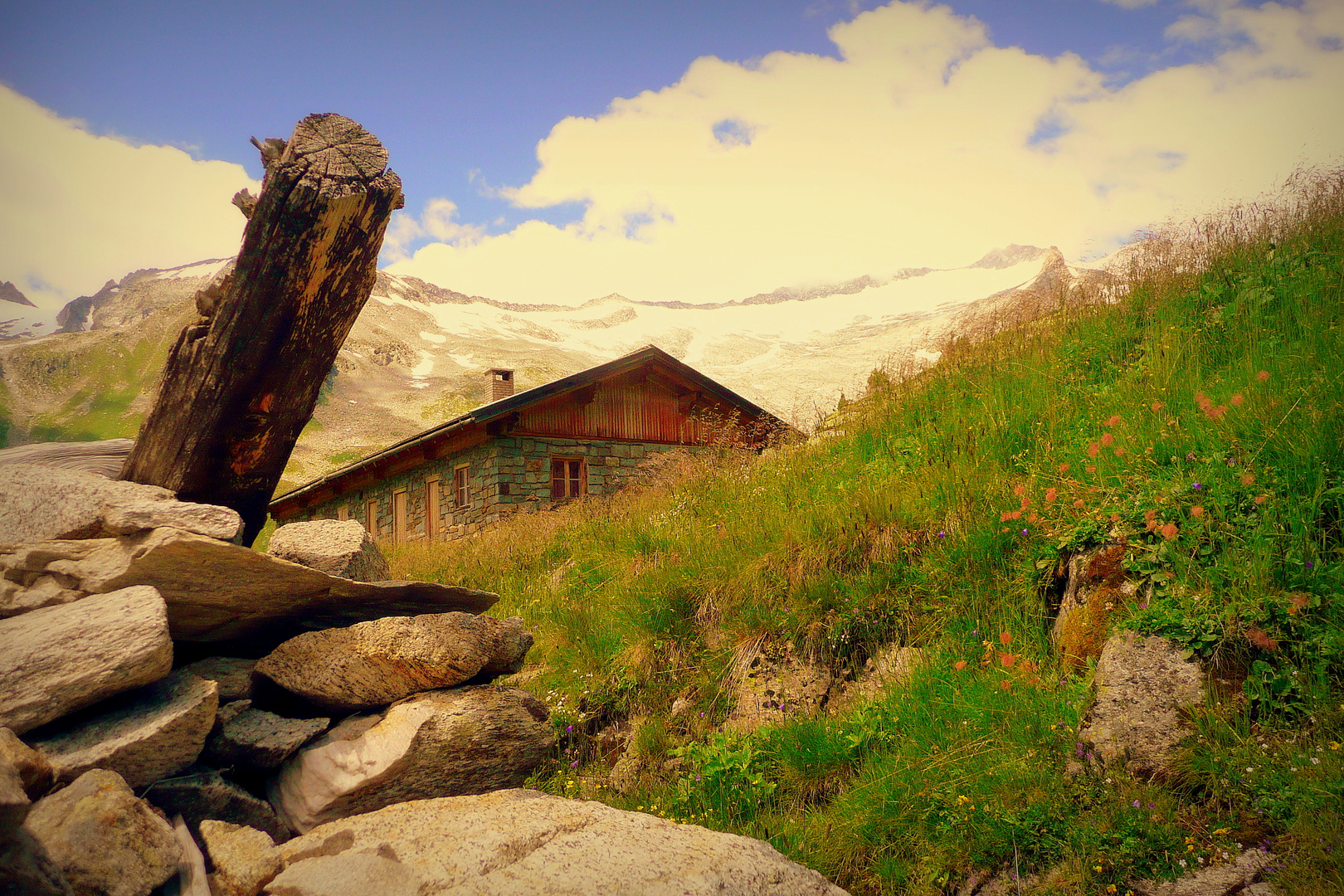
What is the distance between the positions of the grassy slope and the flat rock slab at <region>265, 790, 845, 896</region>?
0.66 m

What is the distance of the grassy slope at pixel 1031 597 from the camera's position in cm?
262

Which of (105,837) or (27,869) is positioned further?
(105,837)

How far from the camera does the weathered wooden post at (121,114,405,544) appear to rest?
10.9 feet

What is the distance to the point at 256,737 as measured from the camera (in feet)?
11.3

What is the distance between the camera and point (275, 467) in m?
4.32

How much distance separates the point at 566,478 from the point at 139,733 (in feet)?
45.6

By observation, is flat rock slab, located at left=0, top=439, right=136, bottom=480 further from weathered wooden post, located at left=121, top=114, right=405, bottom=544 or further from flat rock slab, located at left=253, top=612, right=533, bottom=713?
flat rock slab, located at left=253, top=612, right=533, bottom=713

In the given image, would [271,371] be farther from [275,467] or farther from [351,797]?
[351,797]

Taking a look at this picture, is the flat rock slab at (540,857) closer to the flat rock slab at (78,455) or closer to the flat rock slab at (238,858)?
the flat rock slab at (238,858)

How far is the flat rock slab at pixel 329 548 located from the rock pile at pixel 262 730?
0.01m

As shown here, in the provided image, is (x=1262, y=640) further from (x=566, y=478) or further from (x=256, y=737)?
(x=566, y=478)

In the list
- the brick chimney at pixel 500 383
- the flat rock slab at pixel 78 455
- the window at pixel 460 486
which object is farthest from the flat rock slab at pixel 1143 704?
the brick chimney at pixel 500 383

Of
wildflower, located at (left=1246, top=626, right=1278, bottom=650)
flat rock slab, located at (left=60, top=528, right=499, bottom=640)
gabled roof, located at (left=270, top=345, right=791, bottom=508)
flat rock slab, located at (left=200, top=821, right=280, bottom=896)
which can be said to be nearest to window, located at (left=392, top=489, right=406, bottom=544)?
gabled roof, located at (left=270, top=345, right=791, bottom=508)

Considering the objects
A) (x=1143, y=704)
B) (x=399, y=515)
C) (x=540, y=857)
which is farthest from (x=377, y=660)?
(x=399, y=515)
